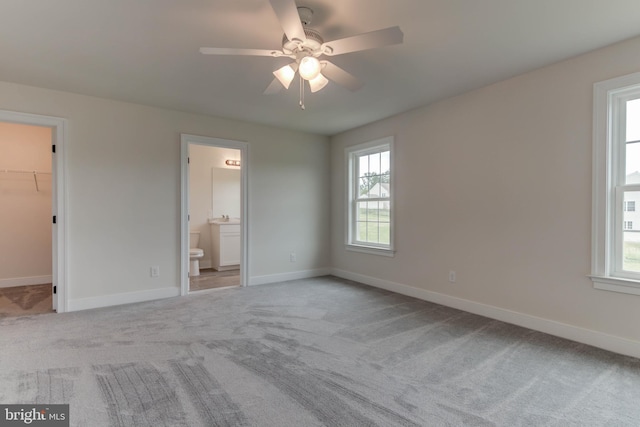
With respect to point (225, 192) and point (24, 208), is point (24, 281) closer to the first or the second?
point (24, 208)

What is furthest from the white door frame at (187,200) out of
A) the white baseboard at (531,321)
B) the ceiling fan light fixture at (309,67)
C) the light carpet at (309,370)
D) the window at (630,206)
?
the window at (630,206)

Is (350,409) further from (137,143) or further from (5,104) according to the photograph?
(5,104)

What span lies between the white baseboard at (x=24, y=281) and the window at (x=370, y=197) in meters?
4.60

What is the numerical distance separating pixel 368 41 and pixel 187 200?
317 centimetres

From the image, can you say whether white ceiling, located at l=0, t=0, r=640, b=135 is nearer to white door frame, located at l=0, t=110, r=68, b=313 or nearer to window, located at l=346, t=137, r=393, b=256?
white door frame, located at l=0, t=110, r=68, b=313

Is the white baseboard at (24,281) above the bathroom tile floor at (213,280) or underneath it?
above

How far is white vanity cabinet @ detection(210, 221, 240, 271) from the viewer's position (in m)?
5.90

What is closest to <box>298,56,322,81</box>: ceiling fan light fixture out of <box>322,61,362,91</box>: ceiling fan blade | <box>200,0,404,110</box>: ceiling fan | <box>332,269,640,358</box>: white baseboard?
<box>200,0,404,110</box>: ceiling fan

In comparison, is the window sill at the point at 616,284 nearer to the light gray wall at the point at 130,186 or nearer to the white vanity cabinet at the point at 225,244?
the light gray wall at the point at 130,186

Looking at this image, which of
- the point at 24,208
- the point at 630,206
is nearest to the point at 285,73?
the point at 630,206

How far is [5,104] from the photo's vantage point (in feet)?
10.5

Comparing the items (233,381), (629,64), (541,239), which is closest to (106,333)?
(233,381)

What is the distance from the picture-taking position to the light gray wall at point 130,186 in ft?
11.6

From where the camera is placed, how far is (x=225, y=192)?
252 inches
